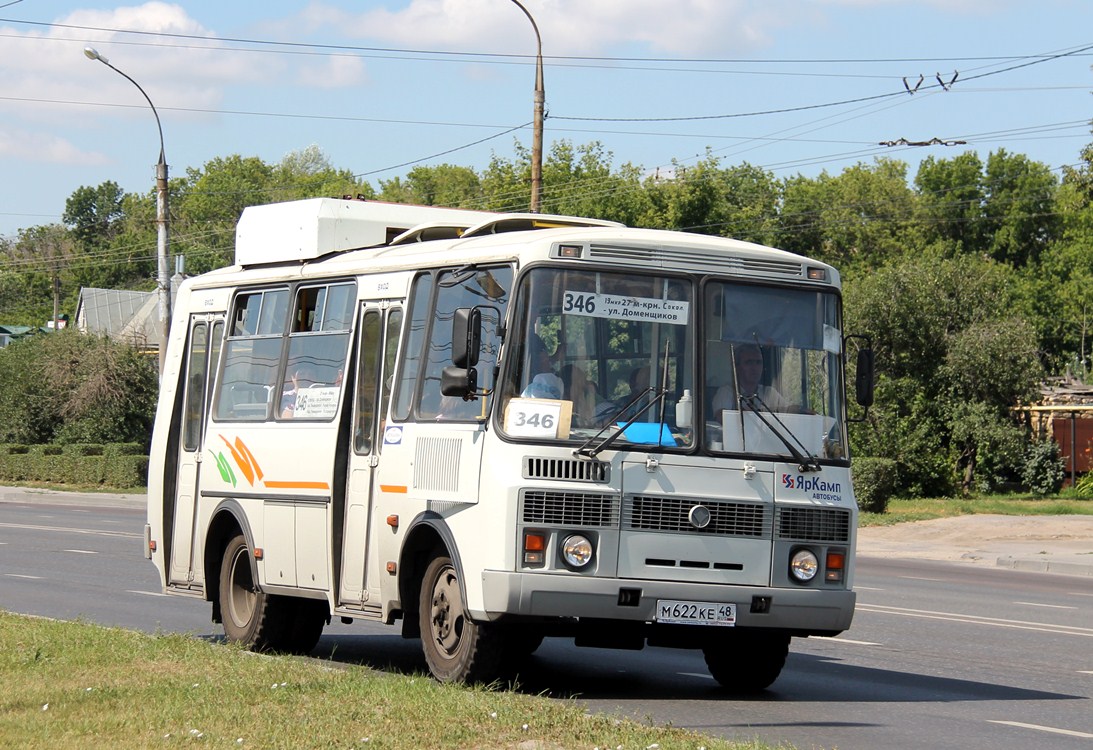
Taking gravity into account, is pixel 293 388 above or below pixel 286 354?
below

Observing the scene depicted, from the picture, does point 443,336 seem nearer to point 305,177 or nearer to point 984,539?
point 984,539

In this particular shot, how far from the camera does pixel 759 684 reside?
10836 mm

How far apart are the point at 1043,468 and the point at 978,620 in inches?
872

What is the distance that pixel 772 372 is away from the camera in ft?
33.8

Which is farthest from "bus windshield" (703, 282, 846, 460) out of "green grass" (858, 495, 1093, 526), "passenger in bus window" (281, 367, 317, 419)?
"green grass" (858, 495, 1093, 526)

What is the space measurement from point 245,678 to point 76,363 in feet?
148

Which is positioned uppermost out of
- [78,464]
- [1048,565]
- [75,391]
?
[75,391]

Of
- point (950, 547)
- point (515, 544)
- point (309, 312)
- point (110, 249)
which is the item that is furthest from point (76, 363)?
point (110, 249)

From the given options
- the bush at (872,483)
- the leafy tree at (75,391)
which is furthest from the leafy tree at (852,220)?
the bush at (872,483)

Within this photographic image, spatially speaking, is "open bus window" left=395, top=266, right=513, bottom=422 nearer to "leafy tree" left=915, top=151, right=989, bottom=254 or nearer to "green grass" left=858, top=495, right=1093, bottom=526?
"green grass" left=858, top=495, right=1093, bottom=526

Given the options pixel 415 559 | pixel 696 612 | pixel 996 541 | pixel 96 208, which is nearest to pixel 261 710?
pixel 415 559

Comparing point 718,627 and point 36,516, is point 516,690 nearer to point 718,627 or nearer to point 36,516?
point 718,627

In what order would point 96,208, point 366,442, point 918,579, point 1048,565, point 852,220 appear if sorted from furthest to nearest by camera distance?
point 96,208 < point 852,220 < point 1048,565 < point 918,579 < point 366,442

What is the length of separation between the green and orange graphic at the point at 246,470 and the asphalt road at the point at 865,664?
4.32 feet
